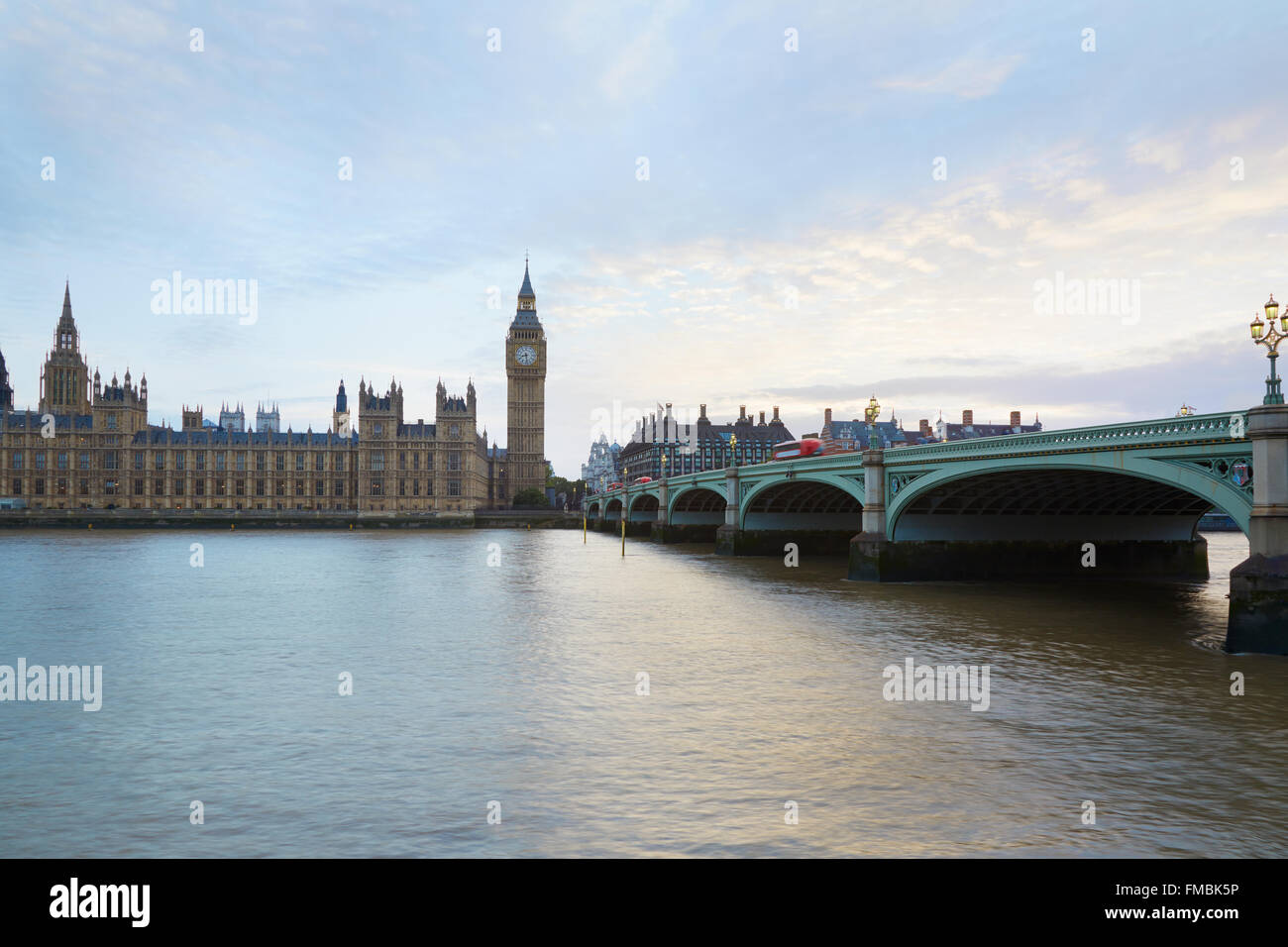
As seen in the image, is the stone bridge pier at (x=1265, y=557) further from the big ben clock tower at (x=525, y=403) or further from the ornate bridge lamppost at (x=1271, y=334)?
the big ben clock tower at (x=525, y=403)

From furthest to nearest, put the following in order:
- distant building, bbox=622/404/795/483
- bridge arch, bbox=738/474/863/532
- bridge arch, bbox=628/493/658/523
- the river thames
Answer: distant building, bbox=622/404/795/483
bridge arch, bbox=628/493/658/523
bridge arch, bbox=738/474/863/532
the river thames

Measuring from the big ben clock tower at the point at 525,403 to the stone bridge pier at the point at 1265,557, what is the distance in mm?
150115

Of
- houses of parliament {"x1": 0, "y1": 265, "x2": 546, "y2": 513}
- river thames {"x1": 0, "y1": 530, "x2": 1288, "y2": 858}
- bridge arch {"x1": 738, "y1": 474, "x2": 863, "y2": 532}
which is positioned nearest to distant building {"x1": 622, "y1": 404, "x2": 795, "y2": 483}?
houses of parliament {"x1": 0, "y1": 265, "x2": 546, "y2": 513}

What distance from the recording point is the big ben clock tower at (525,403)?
167000 millimetres

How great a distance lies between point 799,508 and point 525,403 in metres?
118

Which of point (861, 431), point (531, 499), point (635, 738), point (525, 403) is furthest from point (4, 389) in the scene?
point (635, 738)

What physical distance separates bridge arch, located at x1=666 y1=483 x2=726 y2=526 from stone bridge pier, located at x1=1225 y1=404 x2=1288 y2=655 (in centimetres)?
5609

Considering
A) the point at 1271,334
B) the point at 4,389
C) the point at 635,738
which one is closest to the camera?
the point at 635,738

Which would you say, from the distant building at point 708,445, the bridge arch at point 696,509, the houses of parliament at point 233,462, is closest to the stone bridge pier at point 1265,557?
the bridge arch at point 696,509

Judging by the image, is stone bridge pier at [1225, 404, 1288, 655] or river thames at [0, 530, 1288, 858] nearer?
river thames at [0, 530, 1288, 858]

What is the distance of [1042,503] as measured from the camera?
38156mm

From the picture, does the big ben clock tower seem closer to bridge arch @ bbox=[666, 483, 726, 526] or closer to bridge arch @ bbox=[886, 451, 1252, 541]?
bridge arch @ bbox=[666, 483, 726, 526]

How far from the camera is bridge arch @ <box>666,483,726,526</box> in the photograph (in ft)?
247

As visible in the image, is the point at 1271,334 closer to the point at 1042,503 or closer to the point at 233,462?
the point at 1042,503
